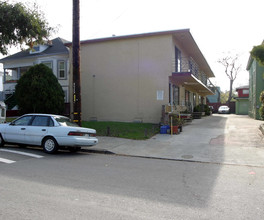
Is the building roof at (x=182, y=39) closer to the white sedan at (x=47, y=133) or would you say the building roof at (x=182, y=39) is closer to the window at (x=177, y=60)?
the window at (x=177, y=60)

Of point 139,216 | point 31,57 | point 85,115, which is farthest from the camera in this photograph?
point 31,57

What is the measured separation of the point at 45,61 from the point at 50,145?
16.8 m

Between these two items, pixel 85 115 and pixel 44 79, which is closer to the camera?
pixel 44 79

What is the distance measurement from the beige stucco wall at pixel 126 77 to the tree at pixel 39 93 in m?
3.26

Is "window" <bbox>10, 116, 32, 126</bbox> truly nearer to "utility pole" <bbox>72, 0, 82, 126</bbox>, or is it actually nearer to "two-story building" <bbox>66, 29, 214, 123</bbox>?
"utility pole" <bbox>72, 0, 82, 126</bbox>

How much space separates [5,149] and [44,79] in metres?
9.03

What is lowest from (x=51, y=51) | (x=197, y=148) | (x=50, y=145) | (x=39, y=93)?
(x=197, y=148)

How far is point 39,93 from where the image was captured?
1767 centimetres

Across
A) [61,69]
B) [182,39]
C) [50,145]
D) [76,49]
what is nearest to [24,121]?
[50,145]

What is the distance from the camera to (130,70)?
63.8 feet

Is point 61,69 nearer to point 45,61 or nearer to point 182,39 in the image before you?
point 45,61

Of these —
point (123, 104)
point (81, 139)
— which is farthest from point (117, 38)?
point (81, 139)

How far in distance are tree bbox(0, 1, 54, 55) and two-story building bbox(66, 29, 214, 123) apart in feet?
17.7

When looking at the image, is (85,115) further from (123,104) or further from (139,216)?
(139,216)
